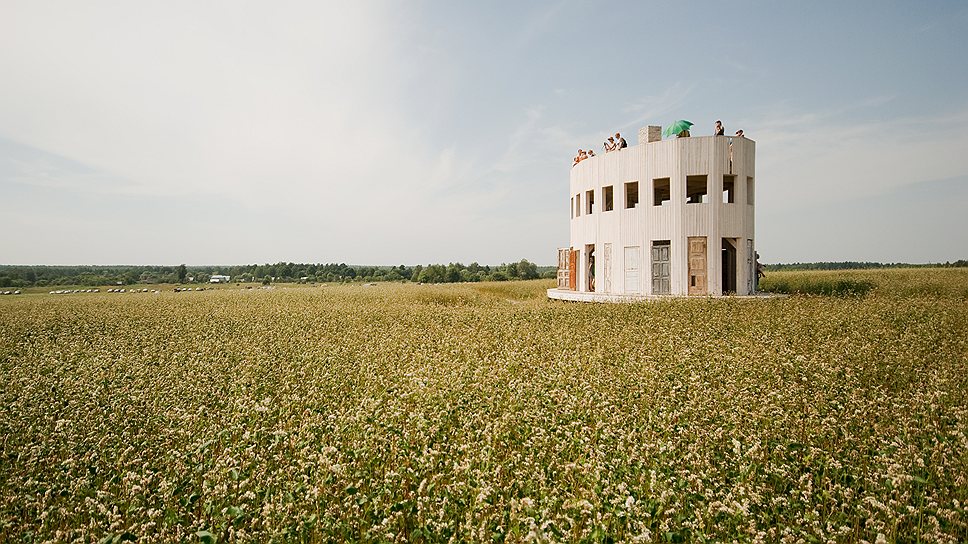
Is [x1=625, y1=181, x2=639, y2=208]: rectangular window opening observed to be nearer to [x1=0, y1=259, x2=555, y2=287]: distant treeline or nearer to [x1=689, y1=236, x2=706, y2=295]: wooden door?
[x1=689, y1=236, x2=706, y2=295]: wooden door

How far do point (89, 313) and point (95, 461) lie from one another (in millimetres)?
22525

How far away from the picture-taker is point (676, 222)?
85.0 ft

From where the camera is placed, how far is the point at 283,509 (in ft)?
17.0

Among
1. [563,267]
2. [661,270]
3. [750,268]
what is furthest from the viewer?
[563,267]

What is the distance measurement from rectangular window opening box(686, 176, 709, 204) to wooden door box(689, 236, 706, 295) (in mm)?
2483

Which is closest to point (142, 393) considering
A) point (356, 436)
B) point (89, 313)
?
point (356, 436)

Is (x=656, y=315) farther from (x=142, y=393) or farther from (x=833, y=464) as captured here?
(x=142, y=393)

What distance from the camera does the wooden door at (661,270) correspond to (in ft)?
86.4

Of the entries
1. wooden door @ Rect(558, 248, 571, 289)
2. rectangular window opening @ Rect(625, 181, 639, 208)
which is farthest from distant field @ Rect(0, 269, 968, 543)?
wooden door @ Rect(558, 248, 571, 289)

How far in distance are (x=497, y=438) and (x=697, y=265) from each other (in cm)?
2231

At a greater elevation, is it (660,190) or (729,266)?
(660,190)

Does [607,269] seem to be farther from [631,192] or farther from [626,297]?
[631,192]

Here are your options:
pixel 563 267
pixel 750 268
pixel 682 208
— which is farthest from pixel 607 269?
pixel 750 268

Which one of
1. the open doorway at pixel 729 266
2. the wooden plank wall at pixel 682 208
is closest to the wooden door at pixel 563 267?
the wooden plank wall at pixel 682 208
